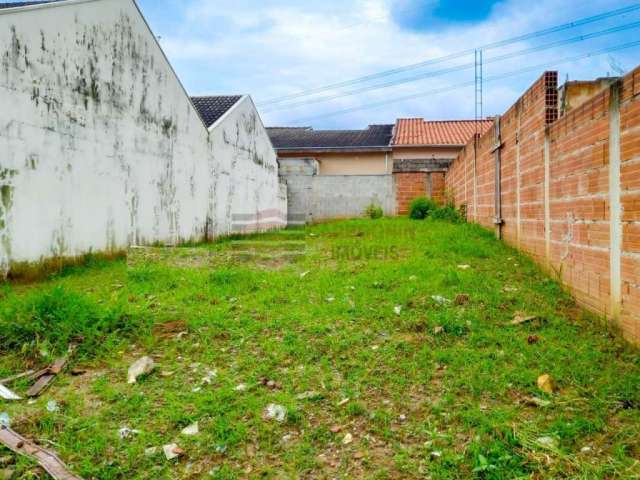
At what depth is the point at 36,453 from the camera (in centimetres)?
202

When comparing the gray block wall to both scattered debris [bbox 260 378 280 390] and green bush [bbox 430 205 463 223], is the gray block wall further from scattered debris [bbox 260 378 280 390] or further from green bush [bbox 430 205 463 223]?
scattered debris [bbox 260 378 280 390]

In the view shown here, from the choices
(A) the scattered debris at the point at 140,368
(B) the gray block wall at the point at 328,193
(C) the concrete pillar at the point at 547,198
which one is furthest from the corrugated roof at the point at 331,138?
(A) the scattered debris at the point at 140,368

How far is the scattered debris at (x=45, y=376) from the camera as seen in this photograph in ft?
8.61

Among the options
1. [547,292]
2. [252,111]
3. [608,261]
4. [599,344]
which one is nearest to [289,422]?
[599,344]

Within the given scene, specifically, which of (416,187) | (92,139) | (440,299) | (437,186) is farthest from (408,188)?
(440,299)

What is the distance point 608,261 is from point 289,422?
2339 mm

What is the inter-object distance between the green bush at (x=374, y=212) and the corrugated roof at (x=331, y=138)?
5.50 m

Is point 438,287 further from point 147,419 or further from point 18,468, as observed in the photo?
point 18,468

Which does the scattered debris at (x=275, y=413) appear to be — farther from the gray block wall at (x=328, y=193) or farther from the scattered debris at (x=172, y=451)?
the gray block wall at (x=328, y=193)

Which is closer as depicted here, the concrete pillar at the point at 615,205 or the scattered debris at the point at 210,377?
the scattered debris at the point at 210,377

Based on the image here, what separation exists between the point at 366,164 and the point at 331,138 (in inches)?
107

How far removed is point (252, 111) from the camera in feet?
42.2

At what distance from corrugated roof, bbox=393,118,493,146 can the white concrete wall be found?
11.3 meters

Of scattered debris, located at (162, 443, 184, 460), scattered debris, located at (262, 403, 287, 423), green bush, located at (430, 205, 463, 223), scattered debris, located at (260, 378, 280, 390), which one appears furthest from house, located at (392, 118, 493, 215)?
scattered debris, located at (162, 443, 184, 460)
